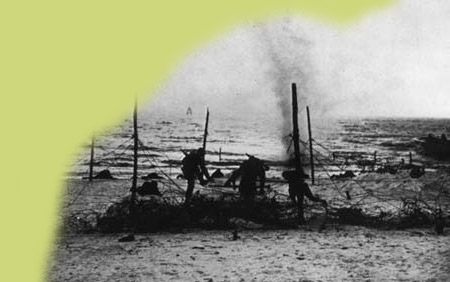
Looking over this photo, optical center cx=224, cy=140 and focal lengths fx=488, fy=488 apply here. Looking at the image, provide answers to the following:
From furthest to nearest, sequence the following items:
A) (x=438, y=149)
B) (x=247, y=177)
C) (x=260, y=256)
A: (x=438, y=149), (x=247, y=177), (x=260, y=256)

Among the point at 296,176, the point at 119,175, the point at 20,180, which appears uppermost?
the point at 20,180

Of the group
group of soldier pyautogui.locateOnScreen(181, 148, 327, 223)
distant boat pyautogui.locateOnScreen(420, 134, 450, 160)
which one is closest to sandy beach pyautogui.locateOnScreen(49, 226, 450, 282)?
group of soldier pyautogui.locateOnScreen(181, 148, 327, 223)

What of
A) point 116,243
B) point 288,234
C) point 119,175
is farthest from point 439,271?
point 119,175

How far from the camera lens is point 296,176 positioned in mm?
12789

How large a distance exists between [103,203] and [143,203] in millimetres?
4515

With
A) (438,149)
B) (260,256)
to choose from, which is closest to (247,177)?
(260,256)

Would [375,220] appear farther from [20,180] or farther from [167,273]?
[20,180]

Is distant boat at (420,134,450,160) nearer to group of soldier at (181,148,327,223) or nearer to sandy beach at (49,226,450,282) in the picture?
group of soldier at (181,148,327,223)

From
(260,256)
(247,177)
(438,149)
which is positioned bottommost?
(438,149)

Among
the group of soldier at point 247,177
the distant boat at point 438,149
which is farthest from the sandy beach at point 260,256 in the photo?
the distant boat at point 438,149

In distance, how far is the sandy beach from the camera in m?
7.95

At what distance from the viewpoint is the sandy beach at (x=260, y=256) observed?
7.95 m

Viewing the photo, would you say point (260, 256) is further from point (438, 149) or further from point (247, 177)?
point (438, 149)

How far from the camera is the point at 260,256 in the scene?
9.12 m
